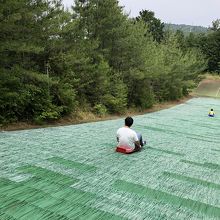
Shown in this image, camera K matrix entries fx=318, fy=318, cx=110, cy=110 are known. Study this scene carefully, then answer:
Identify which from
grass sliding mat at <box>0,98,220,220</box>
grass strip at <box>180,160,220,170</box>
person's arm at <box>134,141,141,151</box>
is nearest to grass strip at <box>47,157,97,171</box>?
grass sliding mat at <box>0,98,220,220</box>

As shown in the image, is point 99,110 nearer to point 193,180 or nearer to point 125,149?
point 125,149

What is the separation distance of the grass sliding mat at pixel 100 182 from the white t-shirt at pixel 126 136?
30 centimetres

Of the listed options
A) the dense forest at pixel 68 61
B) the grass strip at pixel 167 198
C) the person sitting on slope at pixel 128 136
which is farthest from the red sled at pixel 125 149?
the dense forest at pixel 68 61

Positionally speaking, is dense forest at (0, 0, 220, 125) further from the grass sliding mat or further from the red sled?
the red sled

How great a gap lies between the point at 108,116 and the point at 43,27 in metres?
7.09

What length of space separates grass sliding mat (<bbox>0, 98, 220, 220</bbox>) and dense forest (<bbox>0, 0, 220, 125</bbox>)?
371cm

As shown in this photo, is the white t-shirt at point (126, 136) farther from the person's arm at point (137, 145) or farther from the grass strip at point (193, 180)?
the grass strip at point (193, 180)

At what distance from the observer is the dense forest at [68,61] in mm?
11328

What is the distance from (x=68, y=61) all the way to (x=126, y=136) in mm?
7907

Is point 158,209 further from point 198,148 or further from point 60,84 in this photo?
point 60,84

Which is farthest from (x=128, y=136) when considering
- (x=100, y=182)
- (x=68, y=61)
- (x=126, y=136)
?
(x=68, y=61)

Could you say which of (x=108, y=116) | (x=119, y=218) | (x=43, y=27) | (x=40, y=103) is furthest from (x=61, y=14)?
(x=119, y=218)

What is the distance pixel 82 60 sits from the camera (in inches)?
597

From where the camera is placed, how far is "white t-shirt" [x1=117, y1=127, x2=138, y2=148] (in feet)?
24.6
